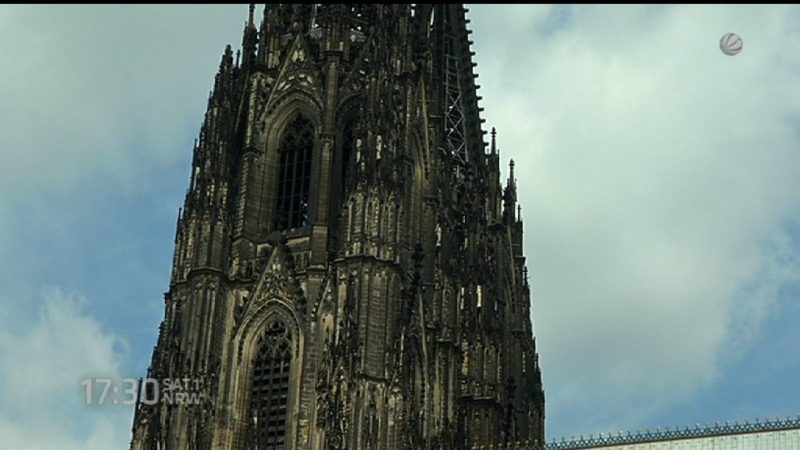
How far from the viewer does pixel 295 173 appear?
5156 centimetres

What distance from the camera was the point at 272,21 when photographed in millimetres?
55438

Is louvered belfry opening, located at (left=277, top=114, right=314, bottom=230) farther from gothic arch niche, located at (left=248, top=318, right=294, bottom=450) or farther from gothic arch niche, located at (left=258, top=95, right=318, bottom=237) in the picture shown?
gothic arch niche, located at (left=248, top=318, right=294, bottom=450)

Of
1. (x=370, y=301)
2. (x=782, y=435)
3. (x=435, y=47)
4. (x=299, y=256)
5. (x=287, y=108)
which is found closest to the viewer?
(x=782, y=435)

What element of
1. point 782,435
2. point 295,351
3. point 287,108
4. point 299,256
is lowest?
point 782,435

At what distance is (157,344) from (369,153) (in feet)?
35.0

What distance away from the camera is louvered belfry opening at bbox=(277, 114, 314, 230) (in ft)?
166

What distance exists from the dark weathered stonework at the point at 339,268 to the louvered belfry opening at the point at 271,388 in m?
0.09

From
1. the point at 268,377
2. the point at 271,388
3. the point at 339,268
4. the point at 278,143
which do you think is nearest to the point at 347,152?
the point at 278,143

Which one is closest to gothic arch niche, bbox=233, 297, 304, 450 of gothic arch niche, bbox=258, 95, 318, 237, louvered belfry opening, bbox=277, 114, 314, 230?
gothic arch niche, bbox=258, 95, 318, 237

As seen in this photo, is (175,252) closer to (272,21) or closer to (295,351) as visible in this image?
(295,351)

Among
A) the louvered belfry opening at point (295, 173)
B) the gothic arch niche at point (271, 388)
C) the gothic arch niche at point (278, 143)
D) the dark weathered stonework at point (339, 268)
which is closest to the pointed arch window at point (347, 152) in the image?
the dark weathered stonework at point (339, 268)

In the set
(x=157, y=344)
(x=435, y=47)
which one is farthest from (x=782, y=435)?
(x=435, y=47)

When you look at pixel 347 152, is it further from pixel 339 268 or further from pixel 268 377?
pixel 268 377

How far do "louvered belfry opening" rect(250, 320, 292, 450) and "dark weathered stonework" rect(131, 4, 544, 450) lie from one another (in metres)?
0.09
